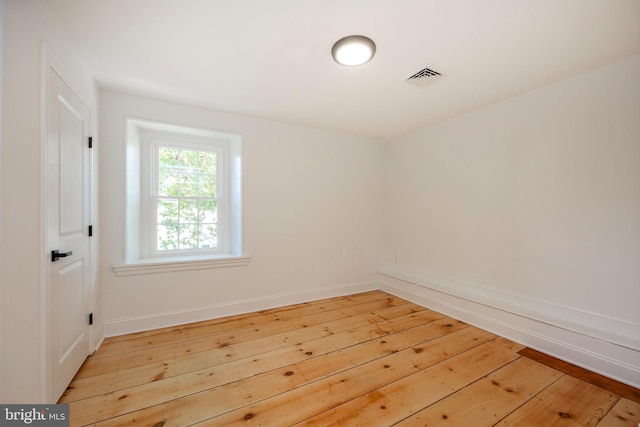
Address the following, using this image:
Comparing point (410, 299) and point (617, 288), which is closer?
point (617, 288)

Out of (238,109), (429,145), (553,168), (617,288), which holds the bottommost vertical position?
(617,288)

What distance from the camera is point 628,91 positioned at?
1945mm

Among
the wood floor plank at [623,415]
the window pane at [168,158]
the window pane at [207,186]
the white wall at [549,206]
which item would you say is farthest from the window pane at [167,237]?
the wood floor plank at [623,415]

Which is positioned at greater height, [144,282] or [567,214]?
[567,214]

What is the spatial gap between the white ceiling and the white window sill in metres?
1.73

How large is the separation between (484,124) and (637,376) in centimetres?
243

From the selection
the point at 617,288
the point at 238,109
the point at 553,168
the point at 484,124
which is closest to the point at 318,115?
the point at 238,109

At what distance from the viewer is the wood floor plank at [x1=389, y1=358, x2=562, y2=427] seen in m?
1.50

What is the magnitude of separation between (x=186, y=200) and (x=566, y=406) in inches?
151

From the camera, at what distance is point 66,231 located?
172 centimetres

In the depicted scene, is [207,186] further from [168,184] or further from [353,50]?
[353,50]

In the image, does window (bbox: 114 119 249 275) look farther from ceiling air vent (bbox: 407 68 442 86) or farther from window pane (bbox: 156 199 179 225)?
ceiling air vent (bbox: 407 68 442 86)

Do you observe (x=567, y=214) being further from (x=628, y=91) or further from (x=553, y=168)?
(x=628, y=91)

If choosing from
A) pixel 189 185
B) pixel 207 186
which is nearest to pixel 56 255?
pixel 189 185
